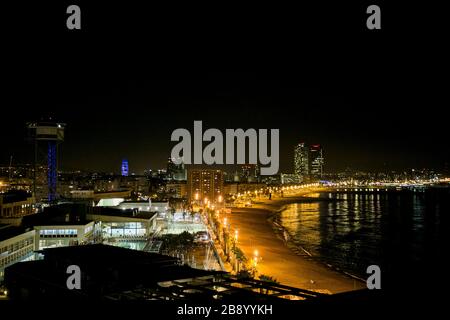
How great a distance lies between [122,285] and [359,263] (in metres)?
15.1

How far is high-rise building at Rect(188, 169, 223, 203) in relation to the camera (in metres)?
56.9

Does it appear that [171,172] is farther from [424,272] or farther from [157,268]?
[157,268]

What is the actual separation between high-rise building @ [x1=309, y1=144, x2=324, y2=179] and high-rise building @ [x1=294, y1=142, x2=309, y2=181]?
1941mm

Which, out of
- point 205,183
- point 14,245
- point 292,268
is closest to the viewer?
point 14,245

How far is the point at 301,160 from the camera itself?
144625mm

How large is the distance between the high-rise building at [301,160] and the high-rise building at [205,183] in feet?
278

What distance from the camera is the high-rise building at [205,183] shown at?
56.9m

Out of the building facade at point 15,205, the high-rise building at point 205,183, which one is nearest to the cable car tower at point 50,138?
the building facade at point 15,205

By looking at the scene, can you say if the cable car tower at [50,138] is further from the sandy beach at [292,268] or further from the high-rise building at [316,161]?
the high-rise building at [316,161]

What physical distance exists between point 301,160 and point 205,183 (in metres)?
91.6

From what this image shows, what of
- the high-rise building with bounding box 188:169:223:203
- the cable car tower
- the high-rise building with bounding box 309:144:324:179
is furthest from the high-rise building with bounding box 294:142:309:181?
the cable car tower

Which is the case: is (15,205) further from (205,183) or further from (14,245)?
(205,183)

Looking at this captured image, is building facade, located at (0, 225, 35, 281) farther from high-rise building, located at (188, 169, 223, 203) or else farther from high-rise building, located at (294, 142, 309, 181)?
high-rise building, located at (294, 142, 309, 181)

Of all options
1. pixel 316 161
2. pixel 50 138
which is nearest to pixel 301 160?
pixel 316 161
